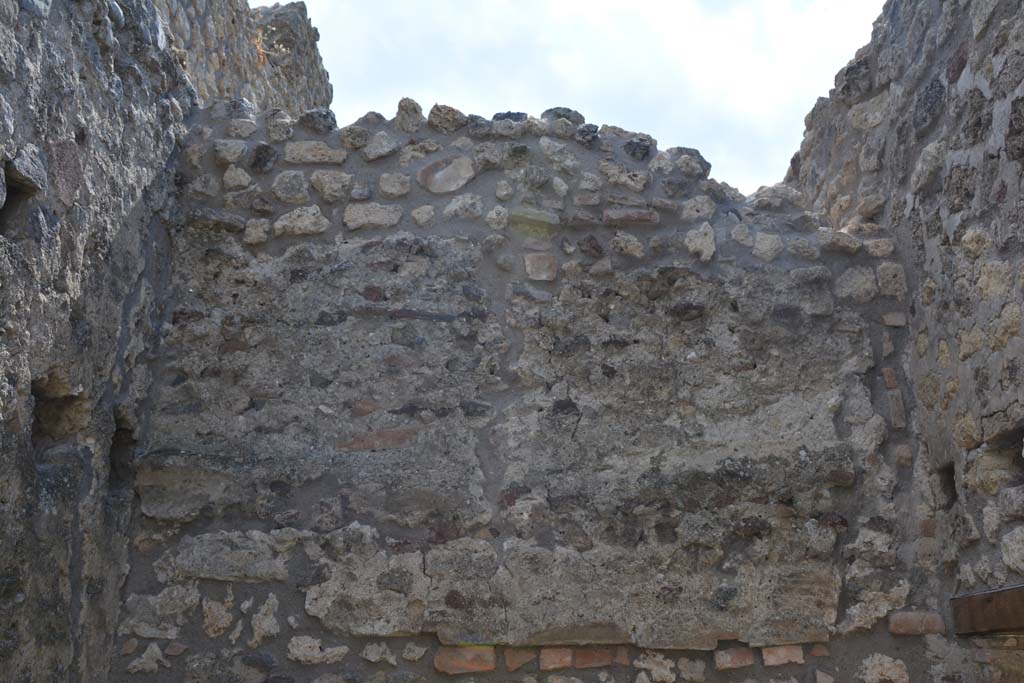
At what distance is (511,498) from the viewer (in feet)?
10.0

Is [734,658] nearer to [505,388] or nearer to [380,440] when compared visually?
[505,388]

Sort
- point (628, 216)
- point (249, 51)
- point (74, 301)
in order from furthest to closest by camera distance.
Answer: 1. point (249, 51)
2. point (628, 216)
3. point (74, 301)

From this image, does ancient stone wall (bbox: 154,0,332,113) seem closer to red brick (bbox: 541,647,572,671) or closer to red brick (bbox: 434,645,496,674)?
red brick (bbox: 434,645,496,674)

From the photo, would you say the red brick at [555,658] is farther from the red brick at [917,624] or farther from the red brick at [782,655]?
the red brick at [917,624]

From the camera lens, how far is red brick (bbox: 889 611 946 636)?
2.89m

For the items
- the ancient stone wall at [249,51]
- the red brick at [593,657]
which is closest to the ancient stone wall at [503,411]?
the red brick at [593,657]

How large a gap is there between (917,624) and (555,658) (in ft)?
3.52

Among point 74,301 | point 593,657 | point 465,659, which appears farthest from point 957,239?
point 74,301

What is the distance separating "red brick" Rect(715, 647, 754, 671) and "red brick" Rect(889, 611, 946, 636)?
43 centimetres

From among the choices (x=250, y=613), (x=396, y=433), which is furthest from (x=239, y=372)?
(x=250, y=613)

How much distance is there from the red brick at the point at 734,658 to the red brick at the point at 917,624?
16.8 inches

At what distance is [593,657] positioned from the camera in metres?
2.90

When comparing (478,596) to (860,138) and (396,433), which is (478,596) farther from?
(860,138)

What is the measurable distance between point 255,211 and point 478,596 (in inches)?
59.6
